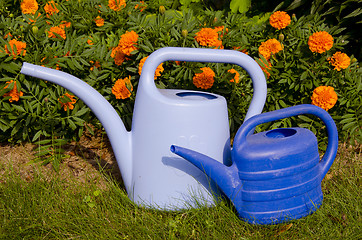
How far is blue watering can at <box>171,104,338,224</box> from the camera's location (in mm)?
1373

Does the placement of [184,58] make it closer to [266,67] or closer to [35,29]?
[266,67]

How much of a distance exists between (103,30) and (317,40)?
106cm

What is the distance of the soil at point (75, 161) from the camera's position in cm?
185

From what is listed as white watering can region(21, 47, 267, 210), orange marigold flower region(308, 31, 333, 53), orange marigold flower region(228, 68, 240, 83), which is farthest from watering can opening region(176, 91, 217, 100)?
orange marigold flower region(308, 31, 333, 53)

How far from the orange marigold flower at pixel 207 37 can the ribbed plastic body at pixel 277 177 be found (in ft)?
2.00

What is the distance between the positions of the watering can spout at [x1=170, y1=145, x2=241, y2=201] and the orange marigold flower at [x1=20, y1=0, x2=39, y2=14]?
1172 millimetres

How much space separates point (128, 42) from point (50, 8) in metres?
0.56

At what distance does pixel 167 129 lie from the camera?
1431 millimetres

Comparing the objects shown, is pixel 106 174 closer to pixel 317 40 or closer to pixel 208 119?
pixel 208 119

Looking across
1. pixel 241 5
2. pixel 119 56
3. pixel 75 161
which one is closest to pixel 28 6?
pixel 119 56

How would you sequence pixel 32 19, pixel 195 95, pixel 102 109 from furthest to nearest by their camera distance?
pixel 32 19 < pixel 195 95 < pixel 102 109

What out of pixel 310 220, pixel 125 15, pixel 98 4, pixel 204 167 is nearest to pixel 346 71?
pixel 310 220

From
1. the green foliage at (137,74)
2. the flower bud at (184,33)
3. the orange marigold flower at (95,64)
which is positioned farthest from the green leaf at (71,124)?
the flower bud at (184,33)

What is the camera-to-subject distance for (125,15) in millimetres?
2174
